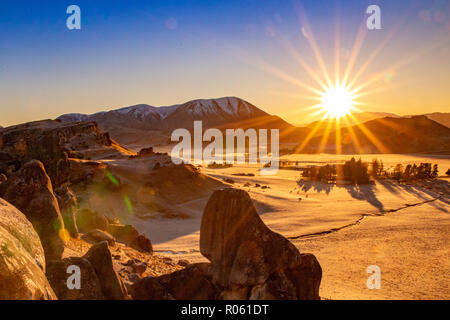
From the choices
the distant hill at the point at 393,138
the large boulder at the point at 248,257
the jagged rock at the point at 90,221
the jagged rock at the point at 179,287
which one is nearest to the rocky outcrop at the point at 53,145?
the jagged rock at the point at 90,221

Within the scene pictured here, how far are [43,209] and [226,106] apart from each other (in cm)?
17124

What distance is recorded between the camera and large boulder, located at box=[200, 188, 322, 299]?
16.0 feet

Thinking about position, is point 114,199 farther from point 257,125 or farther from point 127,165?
point 257,125

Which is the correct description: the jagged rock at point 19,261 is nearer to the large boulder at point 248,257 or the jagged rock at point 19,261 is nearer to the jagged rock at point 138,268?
the large boulder at point 248,257

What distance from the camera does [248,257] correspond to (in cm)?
497

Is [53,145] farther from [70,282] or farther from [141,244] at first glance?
[70,282]

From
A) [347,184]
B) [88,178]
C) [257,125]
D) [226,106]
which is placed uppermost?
[226,106]

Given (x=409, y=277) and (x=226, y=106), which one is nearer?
(x=409, y=277)

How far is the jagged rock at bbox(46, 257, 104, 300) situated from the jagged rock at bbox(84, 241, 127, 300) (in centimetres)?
12

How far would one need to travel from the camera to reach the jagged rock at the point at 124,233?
11344mm

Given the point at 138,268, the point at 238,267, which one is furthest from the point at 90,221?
the point at 238,267

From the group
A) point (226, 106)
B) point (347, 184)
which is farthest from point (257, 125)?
point (347, 184)
